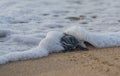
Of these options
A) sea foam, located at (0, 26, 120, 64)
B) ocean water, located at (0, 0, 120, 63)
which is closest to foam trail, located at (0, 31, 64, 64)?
sea foam, located at (0, 26, 120, 64)

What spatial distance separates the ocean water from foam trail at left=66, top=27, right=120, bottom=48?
305mm

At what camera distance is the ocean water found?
417 centimetres

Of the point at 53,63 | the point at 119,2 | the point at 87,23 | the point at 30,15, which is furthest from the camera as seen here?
the point at 119,2

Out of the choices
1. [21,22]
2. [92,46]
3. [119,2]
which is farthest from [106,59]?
[119,2]

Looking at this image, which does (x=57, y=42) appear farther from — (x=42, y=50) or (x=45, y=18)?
(x=45, y=18)

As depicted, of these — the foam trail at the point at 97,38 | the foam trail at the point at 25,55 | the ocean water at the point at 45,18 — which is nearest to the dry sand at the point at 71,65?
the foam trail at the point at 25,55

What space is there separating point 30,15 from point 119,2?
1551mm

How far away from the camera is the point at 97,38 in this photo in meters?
4.12

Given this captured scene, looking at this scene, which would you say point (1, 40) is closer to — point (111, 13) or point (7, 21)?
point (7, 21)

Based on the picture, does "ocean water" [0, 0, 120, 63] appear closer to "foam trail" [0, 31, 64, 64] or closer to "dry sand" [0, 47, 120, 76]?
"foam trail" [0, 31, 64, 64]

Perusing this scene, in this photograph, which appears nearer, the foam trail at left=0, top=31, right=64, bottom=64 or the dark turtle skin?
the foam trail at left=0, top=31, right=64, bottom=64

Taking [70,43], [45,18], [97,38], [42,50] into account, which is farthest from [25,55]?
[45,18]

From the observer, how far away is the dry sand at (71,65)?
332 centimetres

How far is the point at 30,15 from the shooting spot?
5133mm
